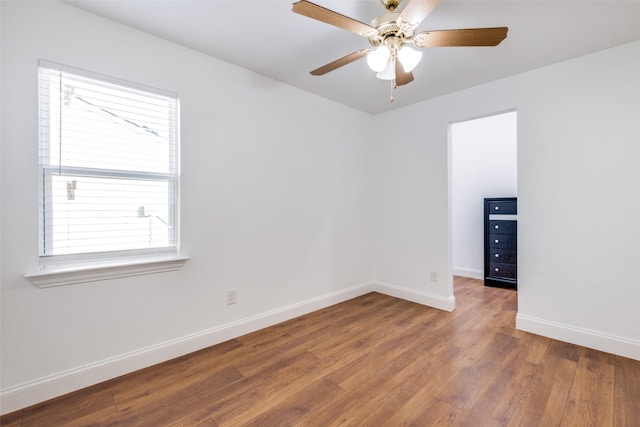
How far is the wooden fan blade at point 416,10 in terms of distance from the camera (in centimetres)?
127

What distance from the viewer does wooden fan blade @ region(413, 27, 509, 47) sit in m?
1.45

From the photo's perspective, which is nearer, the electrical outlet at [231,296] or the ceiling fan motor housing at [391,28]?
the ceiling fan motor housing at [391,28]

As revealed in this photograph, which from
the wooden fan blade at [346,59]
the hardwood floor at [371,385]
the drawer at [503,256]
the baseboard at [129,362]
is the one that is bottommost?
the hardwood floor at [371,385]

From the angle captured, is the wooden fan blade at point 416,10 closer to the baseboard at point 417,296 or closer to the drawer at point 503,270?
the baseboard at point 417,296

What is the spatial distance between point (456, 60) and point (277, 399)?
9.59 feet

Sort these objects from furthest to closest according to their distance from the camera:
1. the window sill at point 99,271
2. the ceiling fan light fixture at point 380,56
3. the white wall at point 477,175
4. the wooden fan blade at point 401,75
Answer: the white wall at point 477,175 → the wooden fan blade at point 401,75 → the window sill at point 99,271 → the ceiling fan light fixture at point 380,56

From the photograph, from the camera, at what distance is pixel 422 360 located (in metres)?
2.12

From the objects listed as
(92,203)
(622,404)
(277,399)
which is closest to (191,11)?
(92,203)

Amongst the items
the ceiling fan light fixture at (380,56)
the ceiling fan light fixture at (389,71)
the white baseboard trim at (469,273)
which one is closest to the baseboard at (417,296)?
the white baseboard trim at (469,273)

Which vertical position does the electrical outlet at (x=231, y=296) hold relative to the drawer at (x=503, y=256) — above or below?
below

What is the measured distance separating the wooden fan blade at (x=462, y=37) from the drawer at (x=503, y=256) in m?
3.22

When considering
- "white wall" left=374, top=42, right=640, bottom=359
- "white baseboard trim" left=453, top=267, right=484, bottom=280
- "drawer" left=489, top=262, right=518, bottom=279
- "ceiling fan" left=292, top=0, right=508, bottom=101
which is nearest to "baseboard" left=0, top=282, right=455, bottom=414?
"white wall" left=374, top=42, right=640, bottom=359

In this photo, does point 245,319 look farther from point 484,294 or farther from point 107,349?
point 484,294

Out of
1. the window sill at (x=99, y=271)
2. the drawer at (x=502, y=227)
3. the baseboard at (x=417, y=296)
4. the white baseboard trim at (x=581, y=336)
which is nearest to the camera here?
the window sill at (x=99, y=271)
